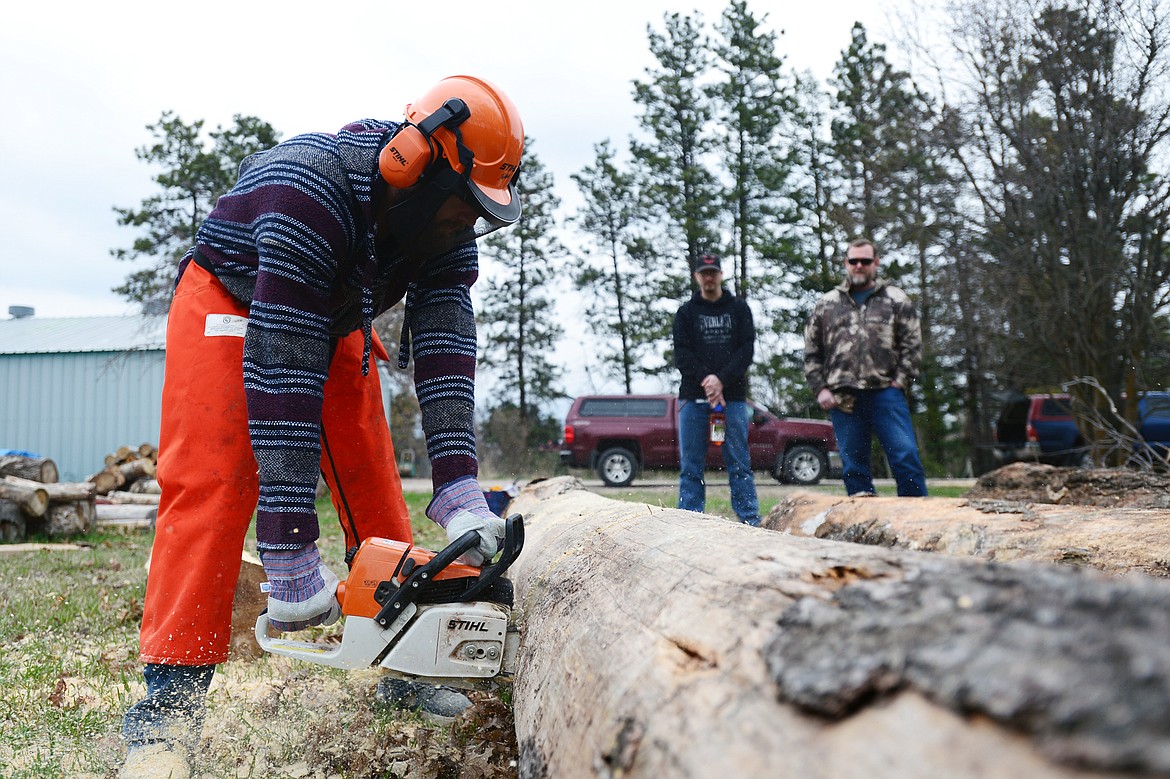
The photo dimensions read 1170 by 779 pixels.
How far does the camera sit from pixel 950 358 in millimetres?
21062

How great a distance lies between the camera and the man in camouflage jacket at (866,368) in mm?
5258

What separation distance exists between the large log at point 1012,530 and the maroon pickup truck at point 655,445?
10380mm

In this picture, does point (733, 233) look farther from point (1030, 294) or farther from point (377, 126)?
point (377, 126)

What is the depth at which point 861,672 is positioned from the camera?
0.87m

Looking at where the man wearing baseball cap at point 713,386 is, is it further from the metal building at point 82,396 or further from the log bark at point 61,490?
the metal building at point 82,396

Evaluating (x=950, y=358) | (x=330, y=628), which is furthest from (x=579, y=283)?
(x=330, y=628)

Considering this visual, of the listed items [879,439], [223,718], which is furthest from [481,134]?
[879,439]

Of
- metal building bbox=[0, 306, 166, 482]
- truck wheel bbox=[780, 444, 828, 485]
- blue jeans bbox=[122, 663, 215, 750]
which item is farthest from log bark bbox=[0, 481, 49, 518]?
metal building bbox=[0, 306, 166, 482]

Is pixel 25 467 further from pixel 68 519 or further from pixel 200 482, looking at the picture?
pixel 200 482

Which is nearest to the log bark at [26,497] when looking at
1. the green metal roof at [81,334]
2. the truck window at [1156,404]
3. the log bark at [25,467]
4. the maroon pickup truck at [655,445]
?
the log bark at [25,467]

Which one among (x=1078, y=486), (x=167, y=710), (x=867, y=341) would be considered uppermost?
(x=867, y=341)

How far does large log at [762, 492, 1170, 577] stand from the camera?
2.51 metres

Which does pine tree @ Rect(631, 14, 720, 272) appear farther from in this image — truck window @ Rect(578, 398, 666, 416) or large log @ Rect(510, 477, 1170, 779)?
large log @ Rect(510, 477, 1170, 779)

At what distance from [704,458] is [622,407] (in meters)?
9.17
